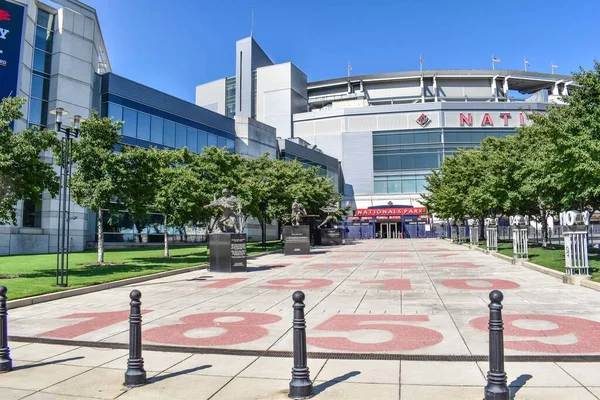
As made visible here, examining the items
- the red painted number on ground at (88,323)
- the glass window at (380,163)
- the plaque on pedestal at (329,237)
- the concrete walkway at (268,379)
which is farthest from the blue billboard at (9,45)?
the glass window at (380,163)

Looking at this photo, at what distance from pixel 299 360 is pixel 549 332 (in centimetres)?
507

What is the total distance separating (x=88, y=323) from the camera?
9.58 metres

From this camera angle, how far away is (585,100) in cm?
1875

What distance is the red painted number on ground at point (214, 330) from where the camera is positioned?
7836 millimetres

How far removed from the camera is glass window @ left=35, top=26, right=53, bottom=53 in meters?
35.2

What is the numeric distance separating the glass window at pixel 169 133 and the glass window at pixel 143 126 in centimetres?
250

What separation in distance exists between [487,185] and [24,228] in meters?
31.7

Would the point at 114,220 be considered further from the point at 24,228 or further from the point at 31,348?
the point at 31,348

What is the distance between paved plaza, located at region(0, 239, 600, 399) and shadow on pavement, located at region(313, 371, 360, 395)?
1cm

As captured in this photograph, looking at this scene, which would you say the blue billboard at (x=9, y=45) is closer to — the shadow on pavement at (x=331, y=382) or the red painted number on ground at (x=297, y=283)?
the red painted number on ground at (x=297, y=283)

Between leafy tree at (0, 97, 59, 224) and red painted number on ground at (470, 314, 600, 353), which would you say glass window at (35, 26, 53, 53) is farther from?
Result: red painted number on ground at (470, 314, 600, 353)

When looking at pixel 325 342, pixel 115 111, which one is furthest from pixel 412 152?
pixel 325 342

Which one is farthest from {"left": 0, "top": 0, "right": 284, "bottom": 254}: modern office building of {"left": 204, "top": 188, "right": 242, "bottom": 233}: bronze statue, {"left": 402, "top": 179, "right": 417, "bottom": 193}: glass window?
{"left": 402, "top": 179, "right": 417, "bottom": 193}: glass window

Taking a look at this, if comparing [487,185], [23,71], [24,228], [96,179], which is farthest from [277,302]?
[23,71]
